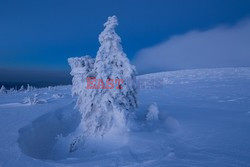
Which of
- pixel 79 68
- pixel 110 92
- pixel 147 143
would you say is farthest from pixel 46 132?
pixel 147 143

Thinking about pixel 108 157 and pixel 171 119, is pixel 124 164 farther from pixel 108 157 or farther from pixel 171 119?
pixel 171 119

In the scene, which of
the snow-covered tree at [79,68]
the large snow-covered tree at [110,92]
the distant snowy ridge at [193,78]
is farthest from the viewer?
the distant snowy ridge at [193,78]

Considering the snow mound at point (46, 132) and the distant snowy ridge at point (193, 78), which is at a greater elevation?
the distant snowy ridge at point (193, 78)

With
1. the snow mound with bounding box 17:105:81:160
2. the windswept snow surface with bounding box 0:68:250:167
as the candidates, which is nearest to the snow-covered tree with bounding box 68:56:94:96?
the snow mound with bounding box 17:105:81:160

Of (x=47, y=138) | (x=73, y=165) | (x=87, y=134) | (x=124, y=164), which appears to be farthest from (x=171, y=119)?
(x=47, y=138)

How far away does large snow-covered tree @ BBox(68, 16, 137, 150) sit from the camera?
1169cm

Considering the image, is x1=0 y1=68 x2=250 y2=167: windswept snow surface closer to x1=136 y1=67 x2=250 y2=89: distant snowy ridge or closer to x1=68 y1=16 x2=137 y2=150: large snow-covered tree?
x1=68 y1=16 x2=137 y2=150: large snow-covered tree

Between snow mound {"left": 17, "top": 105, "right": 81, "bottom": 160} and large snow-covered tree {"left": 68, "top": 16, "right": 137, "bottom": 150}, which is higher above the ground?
large snow-covered tree {"left": 68, "top": 16, "right": 137, "bottom": 150}

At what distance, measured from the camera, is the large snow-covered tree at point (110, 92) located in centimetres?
1169

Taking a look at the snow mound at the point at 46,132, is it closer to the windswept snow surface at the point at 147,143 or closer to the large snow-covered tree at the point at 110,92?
the windswept snow surface at the point at 147,143

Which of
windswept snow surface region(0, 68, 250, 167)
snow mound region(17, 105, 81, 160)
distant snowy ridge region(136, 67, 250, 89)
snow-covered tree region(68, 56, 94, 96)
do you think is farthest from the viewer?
distant snowy ridge region(136, 67, 250, 89)

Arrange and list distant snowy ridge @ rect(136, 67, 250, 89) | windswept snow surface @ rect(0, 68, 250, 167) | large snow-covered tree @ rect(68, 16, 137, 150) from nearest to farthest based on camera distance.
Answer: windswept snow surface @ rect(0, 68, 250, 167) < large snow-covered tree @ rect(68, 16, 137, 150) < distant snowy ridge @ rect(136, 67, 250, 89)

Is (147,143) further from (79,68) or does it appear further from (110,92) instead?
(79,68)

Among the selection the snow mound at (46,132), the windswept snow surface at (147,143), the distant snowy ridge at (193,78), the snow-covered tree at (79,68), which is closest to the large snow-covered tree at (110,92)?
the windswept snow surface at (147,143)
